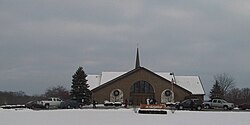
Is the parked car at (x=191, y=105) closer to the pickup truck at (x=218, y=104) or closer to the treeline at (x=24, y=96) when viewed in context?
the pickup truck at (x=218, y=104)

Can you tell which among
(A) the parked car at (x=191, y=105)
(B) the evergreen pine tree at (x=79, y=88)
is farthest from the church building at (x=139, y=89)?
(A) the parked car at (x=191, y=105)

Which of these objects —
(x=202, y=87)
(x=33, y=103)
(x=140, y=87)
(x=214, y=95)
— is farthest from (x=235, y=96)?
(x=33, y=103)

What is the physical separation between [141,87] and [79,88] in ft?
46.3

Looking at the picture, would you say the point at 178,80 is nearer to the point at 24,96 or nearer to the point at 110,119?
the point at 24,96

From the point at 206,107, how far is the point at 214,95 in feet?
83.4

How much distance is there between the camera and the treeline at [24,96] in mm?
84975

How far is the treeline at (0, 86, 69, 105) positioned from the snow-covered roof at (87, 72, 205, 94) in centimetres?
705

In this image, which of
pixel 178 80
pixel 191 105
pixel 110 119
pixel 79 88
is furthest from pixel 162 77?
pixel 110 119

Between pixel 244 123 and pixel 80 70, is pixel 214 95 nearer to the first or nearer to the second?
pixel 80 70

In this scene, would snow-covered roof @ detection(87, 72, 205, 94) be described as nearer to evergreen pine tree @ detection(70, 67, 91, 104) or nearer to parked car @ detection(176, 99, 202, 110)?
evergreen pine tree @ detection(70, 67, 91, 104)

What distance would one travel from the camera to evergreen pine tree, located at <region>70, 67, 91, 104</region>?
7500 cm

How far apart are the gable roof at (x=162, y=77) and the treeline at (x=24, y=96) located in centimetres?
732

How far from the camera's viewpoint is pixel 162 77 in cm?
Result: 8412

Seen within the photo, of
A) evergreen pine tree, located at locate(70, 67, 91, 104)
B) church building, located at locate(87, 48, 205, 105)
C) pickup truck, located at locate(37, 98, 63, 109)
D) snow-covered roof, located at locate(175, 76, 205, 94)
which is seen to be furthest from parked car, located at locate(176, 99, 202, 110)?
snow-covered roof, located at locate(175, 76, 205, 94)
